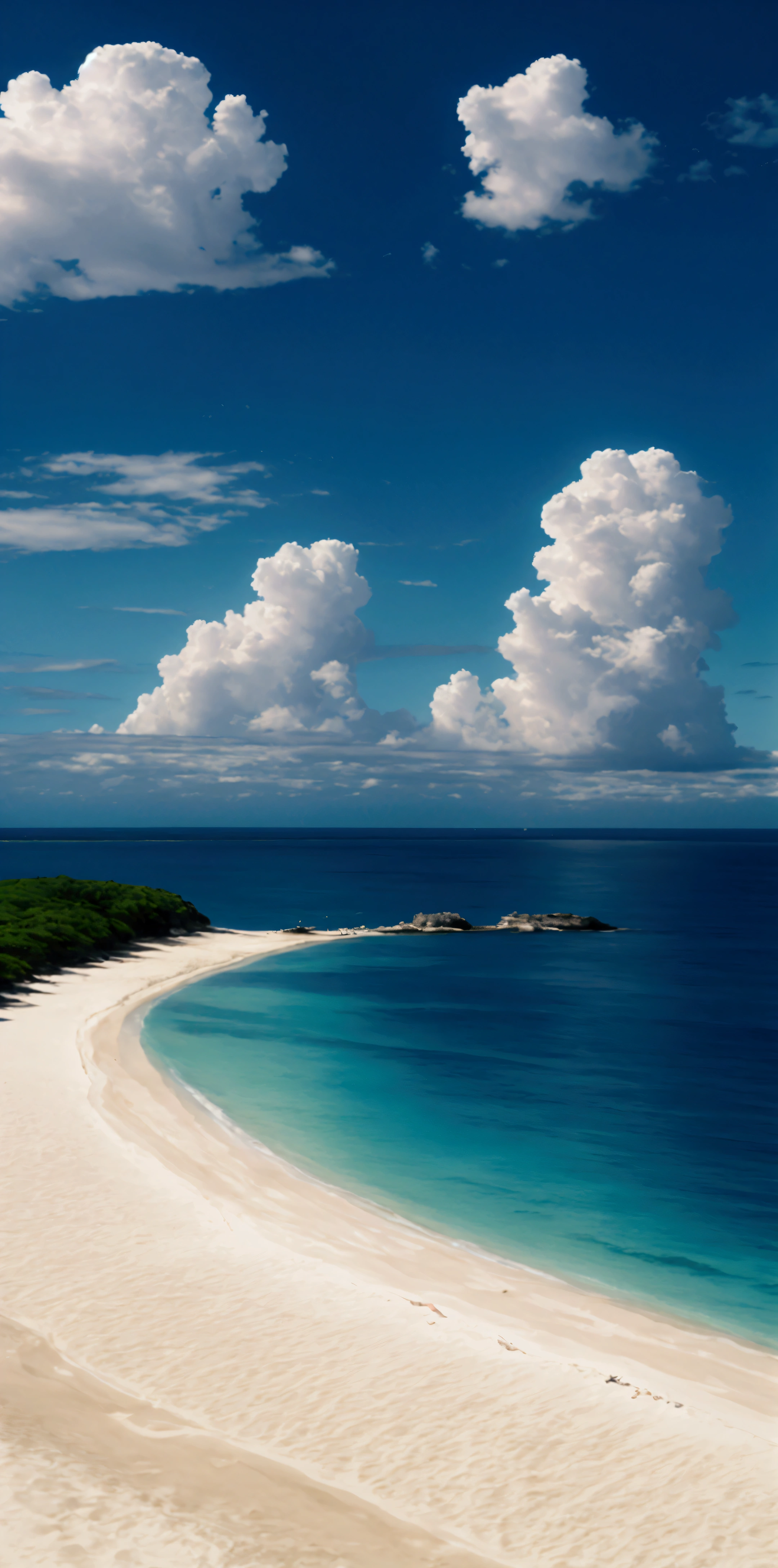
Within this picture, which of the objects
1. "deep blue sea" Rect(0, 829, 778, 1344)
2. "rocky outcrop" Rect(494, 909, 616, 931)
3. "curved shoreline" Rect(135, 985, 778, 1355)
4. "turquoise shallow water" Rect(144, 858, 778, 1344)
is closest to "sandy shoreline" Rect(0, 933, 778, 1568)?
"curved shoreline" Rect(135, 985, 778, 1355)

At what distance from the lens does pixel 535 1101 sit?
86.4 ft

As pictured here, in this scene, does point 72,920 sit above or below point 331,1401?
above

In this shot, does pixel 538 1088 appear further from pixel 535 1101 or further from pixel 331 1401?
pixel 331 1401

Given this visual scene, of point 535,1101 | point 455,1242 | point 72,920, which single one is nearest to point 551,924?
point 72,920

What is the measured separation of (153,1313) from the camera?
11430 millimetres

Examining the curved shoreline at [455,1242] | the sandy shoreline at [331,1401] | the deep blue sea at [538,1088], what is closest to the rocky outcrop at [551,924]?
the deep blue sea at [538,1088]

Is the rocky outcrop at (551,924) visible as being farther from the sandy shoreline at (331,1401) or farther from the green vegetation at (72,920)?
the sandy shoreline at (331,1401)

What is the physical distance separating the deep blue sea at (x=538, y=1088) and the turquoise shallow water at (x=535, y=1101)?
0.27 ft

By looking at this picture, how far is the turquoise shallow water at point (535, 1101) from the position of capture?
16422mm

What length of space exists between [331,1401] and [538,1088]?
18.8 metres

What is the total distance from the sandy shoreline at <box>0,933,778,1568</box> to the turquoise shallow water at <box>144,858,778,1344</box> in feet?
6.86

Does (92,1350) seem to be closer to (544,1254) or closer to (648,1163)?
(544,1254)

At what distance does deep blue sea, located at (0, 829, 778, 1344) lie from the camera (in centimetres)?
1661

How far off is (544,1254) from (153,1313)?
7.24 metres
